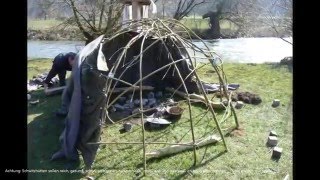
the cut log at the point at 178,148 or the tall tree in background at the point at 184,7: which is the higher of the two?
the tall tree in background at the point at 184,7

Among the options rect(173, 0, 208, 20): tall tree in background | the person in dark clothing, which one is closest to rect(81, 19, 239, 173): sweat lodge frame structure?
the person in dark clothing

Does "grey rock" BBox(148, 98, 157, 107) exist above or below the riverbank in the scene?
below

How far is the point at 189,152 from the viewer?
539cm

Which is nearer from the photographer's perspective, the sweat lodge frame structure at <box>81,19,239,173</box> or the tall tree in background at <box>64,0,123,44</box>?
the sweat lodge frame structure at <box>81,19,239,173</box>

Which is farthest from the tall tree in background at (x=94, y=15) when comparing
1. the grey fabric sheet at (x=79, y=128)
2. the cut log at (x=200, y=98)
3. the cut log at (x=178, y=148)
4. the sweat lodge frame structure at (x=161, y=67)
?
the grey fabric sheet at (x=79, y=128)

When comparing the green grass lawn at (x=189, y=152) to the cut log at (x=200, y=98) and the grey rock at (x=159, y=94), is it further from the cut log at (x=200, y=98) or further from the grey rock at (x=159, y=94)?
the grey rock at (x=159, y=94)

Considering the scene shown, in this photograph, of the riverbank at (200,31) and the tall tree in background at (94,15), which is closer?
the riverbank at (200,31)

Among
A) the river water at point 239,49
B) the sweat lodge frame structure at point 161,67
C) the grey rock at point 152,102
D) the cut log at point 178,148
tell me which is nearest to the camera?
the sweat lodge frame structure at point 161,67

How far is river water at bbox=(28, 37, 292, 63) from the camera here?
1072 cm

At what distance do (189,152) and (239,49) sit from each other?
7.99 meters

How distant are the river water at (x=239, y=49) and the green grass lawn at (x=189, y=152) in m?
2.48

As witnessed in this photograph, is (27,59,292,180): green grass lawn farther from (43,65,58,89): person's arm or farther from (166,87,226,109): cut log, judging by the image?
(43,65,58,89): person's arm

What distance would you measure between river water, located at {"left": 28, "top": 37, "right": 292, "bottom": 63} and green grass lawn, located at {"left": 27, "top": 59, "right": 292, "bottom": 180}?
248 cm

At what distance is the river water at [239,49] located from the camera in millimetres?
10719
